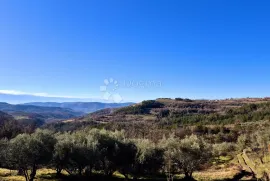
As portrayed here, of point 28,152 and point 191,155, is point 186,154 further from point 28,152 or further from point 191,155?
point 28,152

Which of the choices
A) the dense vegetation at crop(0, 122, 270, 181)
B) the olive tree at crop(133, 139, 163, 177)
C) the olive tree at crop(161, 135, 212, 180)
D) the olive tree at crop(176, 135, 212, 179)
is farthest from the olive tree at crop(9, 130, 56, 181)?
the olive tree at crop(176, 135, 212, 179)

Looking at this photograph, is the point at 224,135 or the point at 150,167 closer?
the point at 150,167

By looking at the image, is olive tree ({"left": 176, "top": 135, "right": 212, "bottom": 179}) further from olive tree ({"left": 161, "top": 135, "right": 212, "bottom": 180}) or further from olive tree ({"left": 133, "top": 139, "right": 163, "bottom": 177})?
olive tree ({"left": 133, "top": 139, "right": 163, "bottom": 177})

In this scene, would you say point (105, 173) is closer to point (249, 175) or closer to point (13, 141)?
point (13, 141)

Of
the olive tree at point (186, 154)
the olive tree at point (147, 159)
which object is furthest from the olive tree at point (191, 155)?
the olive tree at point (147, 159)

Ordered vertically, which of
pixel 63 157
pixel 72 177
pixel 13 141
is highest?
pixel 13 141

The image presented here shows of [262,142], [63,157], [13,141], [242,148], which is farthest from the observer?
[242,148]

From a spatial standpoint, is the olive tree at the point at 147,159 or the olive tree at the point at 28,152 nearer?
the olive tree at the point at 28,152

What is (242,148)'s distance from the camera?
119562 mm

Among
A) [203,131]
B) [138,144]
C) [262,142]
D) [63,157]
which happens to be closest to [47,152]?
[63,157]

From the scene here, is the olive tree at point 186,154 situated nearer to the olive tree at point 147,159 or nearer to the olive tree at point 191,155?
the olive tree at point 191,155

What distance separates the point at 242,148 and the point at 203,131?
232 ft

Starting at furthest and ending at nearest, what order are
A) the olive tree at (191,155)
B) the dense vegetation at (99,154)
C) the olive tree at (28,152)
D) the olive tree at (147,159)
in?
1. the olive tree at (191,155)
2. the olive tree at (147,159)
3. the dense vegetation at (99,154)
4. the olive tree at (28,152)

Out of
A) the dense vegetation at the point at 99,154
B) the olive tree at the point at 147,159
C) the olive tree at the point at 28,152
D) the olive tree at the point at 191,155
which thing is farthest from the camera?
the olive tree at the point at 191,155
